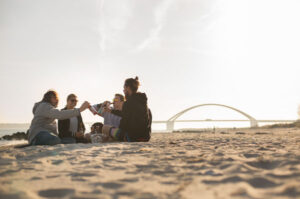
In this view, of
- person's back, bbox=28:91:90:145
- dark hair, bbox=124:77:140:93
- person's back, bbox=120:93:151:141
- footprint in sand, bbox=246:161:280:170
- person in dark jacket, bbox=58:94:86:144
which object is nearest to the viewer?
footprint in sand, bbox=246:161:280:170

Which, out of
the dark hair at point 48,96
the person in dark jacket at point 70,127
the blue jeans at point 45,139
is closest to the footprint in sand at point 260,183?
the blue jeans at point 45,139

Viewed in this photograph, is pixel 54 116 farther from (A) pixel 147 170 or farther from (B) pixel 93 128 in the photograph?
(A) pixel 147 170

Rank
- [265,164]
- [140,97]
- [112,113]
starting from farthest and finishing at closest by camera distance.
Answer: [112,113], [140,97], [265,164]

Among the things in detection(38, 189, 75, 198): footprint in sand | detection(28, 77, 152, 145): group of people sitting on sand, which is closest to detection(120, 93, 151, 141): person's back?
detection(28, 77, 152, 145): group of people sitting on sand

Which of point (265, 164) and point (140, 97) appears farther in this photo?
point (140, 97)

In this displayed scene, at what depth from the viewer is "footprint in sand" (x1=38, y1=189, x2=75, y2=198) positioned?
1931 mm

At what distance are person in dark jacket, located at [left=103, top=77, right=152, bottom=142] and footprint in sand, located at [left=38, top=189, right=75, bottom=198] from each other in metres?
3.19

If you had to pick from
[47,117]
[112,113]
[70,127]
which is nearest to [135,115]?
[112,113]

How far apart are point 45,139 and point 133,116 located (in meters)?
2.03

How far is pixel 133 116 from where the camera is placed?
17.2ft

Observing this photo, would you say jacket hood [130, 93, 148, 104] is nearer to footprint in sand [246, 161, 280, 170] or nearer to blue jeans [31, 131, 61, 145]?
blue jeans [31, 131, 61, 145]

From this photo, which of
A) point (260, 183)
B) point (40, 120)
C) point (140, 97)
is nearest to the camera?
point (260, 183)

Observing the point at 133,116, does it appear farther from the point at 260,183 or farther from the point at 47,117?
the point at 260,183

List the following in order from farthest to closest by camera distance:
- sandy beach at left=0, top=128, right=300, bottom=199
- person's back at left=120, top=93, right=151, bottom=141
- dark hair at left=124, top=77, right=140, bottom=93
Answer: dark hair at left=124, top=77, right=140, bottom=93
person's back at left=120, top=93, right=151, bottom=141
sandy beach at left=0, top=128, right=300, bottom=199
